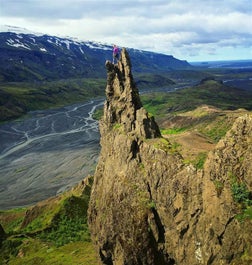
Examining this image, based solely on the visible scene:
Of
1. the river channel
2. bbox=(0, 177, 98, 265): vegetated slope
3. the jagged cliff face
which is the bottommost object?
the river channel

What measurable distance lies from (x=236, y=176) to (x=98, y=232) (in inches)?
769

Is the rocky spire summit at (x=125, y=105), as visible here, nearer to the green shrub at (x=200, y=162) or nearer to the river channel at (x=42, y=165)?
the green shrub at (x=200, y=162)

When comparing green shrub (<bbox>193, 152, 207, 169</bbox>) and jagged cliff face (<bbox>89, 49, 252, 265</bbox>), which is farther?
green shrub (<bbox>193, 152, 207, 169</bbox>)

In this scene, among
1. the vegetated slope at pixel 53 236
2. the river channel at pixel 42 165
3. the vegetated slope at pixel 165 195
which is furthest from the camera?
the river channel at pixel 42 165

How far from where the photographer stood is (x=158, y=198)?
34.1 metres

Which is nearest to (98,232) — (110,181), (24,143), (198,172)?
(110,181)

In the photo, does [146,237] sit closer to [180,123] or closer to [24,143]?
[180,123]

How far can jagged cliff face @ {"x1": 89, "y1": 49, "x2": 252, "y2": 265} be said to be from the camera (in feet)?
92.8

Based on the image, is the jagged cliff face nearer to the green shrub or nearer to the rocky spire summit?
the rocky spire summit

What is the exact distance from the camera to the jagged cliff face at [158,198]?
2830 centimetres

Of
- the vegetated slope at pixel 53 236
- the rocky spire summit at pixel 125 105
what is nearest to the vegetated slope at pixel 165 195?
the rocky spire summit at pixel 125 105

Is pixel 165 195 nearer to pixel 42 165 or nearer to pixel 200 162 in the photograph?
Answer: pixel 200 162

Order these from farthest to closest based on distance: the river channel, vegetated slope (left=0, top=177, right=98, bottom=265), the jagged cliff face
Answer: the river channel, vegetated slope (left=0, top=177, right=98, bottom=265), the jagged cliff face

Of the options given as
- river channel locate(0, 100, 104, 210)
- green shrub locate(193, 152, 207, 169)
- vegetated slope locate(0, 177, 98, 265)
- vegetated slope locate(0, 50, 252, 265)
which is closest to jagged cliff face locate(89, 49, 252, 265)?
vegetated slope locate(0, 50, 252, 265)
